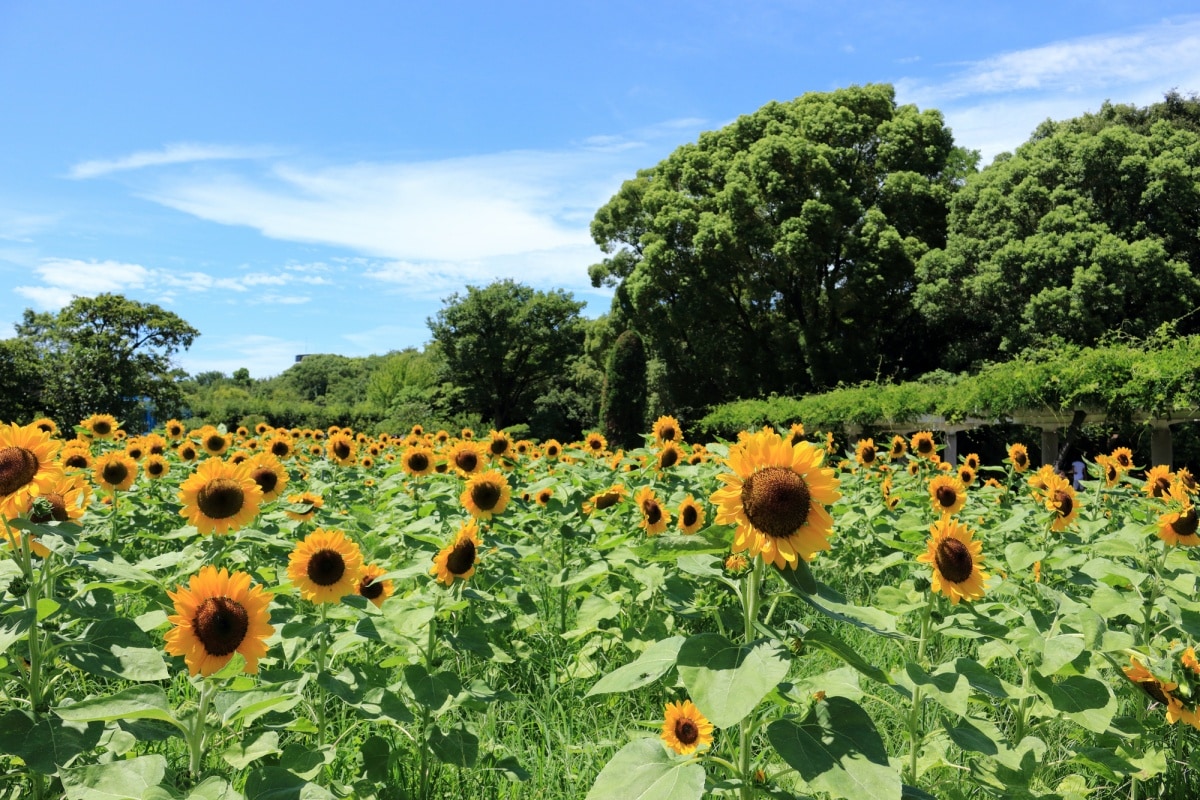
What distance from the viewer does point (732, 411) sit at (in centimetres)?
1847

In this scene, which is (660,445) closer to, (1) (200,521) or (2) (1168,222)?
(1) (200,521)

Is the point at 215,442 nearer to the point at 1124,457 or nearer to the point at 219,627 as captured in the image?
the point at 219,627

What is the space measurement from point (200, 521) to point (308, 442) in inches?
233

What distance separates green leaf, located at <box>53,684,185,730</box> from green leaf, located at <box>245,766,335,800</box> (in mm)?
195

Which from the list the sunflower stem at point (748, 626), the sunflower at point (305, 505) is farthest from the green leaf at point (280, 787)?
the sunflower at point (305, 505)

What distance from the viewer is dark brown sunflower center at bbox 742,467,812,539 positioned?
4.64 ft

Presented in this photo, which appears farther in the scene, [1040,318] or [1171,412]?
[1040,318]

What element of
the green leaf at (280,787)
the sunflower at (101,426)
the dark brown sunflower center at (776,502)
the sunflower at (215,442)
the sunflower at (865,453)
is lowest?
the sunflower at (865,453)

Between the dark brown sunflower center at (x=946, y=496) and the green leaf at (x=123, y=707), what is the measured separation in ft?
8.81

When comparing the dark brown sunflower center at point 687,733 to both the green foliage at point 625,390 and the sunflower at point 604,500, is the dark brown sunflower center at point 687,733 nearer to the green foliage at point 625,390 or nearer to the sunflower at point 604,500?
the sunflower at point 604,500

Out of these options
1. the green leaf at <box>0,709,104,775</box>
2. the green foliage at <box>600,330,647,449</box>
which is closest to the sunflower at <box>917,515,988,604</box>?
the green leaf at <box>0,709,104,775</box>

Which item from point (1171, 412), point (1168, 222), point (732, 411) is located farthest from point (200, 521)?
point (1168, 222)

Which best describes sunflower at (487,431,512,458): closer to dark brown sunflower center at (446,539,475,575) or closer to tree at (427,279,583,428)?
dark brown sunflower center at (446,539,475,575)

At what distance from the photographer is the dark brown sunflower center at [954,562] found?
83.4 inches
